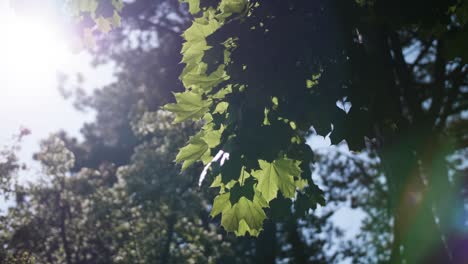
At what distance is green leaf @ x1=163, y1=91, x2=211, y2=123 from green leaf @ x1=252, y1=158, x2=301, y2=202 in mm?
708

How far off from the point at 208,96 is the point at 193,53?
383mm

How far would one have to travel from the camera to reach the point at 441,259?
4.94 metres

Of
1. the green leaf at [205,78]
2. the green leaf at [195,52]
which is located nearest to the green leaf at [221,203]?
the green leaf at [205,78]

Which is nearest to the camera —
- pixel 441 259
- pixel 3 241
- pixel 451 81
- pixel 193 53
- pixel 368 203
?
pixel 193 53

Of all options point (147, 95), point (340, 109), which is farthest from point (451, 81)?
point (147, 95)

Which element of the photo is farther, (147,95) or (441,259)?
(147,95)

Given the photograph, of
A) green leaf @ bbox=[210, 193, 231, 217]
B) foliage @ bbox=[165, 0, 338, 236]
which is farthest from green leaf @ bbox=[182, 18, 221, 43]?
green leaf @ bbox=[210, 193, 231, 217]

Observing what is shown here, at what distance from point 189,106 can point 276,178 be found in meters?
0.99

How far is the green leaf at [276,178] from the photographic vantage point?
11.8 ft

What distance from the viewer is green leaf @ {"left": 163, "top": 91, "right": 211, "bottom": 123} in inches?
140

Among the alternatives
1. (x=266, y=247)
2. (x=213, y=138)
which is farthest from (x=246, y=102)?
(x=266, y=247)

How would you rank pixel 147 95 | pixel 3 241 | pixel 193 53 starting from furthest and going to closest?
pixel 147 95 < pixel 3 241 < pixel 193 53

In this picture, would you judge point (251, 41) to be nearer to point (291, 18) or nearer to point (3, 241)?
point (291, 18)

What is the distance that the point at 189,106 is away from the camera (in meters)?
3.60
